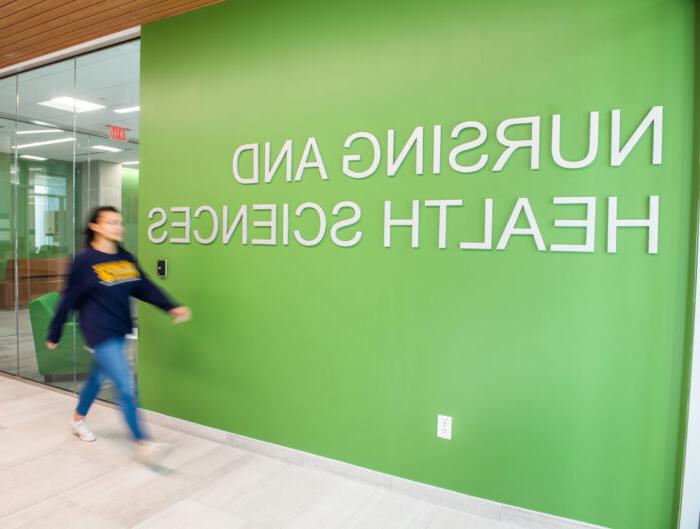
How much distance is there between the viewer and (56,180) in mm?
4402

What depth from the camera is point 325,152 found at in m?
2.80

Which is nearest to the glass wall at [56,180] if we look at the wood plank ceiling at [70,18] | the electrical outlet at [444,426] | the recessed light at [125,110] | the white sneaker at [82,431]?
the recessed light at [125,110]

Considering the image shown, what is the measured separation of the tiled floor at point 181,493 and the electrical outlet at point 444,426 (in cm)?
38

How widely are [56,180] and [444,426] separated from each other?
13.3 ft

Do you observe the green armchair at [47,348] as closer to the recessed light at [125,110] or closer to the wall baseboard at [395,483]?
the wall baseboard at [395,483]

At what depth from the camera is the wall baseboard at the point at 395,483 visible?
7.58 feet

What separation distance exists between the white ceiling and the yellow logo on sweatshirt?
1.28 metres

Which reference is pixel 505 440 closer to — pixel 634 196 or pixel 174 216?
pixel 634 196

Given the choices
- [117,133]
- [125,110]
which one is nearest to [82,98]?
[125,110]

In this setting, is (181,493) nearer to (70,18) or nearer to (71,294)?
(71,294)

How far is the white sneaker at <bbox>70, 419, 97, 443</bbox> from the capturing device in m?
3.18

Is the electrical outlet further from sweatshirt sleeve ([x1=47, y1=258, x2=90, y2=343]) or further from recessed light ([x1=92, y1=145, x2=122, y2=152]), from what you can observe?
recessed light ([x1=92, y1=145, x2=122, y2=152])

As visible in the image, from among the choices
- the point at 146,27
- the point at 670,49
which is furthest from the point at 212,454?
the point at 670,49

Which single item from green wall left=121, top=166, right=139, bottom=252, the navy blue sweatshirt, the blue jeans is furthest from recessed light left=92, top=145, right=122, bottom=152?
the blue jeans
